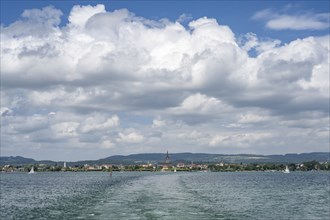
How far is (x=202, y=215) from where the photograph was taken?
5766 centimetres

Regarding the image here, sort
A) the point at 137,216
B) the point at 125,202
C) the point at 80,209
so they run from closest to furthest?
the point at 137,216 < the point at 80,209 < the point at 125,202

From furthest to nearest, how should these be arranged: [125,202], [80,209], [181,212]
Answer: [125,202]
[80,209]
[181,212]

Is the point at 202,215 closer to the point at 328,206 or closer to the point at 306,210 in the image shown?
the point at 306,210

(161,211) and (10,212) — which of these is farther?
→ (10,212)

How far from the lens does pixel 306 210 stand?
223ft

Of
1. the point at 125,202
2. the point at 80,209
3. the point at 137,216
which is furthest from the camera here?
the point at 125,202

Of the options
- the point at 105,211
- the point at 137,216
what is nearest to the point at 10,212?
the point at 105,211

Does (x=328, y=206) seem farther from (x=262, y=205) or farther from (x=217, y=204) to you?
(x=217, y=204)

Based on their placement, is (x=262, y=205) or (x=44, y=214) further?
(x=262, y=205)

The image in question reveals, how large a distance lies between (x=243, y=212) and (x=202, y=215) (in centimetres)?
895

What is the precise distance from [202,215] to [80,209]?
16.6 metres

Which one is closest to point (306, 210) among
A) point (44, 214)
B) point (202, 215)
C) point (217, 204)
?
point (217, 204)

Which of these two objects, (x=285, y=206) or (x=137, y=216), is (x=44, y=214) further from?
(x=285, y=206)

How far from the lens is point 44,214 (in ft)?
200
